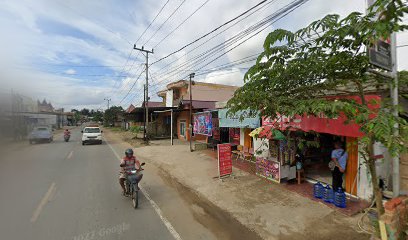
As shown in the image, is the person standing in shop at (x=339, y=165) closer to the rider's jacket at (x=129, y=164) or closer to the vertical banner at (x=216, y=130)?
the rider's jacket at (x=129, y=164)

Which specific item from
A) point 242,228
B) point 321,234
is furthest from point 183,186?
point 321,234

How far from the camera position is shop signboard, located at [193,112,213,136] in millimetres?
14914

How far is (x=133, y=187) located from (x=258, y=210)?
3336 millimetres

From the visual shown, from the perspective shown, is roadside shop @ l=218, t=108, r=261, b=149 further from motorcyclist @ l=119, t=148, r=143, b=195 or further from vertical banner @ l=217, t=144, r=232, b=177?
motorcyclist @ l=119, t=148, r=143, b=195

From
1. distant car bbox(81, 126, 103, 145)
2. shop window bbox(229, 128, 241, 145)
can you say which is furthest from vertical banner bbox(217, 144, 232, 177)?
distant car bbox(81, 126, 103, 145)

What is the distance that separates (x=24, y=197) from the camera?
6309mm

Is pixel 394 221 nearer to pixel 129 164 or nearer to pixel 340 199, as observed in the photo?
pixel 340 199

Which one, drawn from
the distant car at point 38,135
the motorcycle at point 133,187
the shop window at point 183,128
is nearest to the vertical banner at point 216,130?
the shop window at point 183,128

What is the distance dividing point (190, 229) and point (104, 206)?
2.55m

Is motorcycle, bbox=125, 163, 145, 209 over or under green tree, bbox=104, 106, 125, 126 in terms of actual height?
under

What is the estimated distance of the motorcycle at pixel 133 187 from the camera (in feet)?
18.8

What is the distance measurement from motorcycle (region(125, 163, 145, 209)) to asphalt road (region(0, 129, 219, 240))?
0.17 m

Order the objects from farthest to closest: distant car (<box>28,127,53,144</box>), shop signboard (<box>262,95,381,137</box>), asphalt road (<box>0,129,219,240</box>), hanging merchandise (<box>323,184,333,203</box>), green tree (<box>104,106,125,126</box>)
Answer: green tree (<box>104,106,125,126</box>) < distant car (<box>28,127,53,144</box>) < hanging merchandise (<box>323,184,333,203</box>) < shop signboard (<box>262,95,381,137</box>) < asphalt road (<box>0,129,219,240</box>)

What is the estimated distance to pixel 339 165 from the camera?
6418 mm
